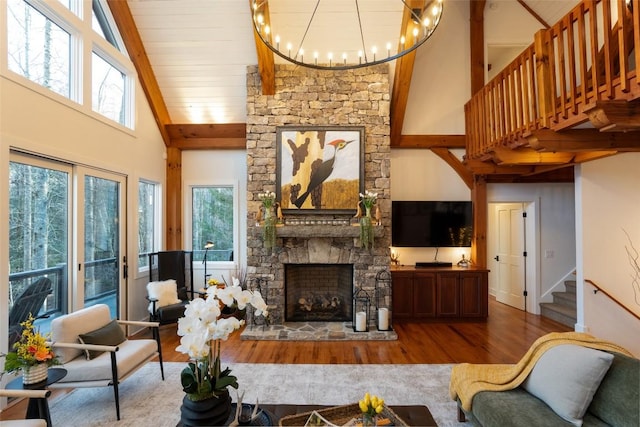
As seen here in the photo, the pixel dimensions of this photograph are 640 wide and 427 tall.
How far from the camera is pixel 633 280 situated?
14.1 ft

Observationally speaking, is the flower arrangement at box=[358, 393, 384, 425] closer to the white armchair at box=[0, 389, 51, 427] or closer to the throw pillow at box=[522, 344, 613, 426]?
the throw pillow at box=[522, 344, 613, 426]

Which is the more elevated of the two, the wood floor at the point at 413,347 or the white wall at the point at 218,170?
the white wall at the point at 218,170

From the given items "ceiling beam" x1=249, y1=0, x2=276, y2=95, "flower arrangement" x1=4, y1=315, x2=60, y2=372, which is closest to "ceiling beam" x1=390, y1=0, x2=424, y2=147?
"ceiling beam" x1=249, y1=0, x2=276, y2=95

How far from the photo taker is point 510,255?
6.30m

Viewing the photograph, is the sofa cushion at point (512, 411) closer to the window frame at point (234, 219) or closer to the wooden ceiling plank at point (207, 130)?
the window frame at point (234, 219)

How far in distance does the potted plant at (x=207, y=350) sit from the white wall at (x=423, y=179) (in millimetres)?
4545

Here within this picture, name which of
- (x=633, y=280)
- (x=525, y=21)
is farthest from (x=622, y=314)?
(x=525, y=21)

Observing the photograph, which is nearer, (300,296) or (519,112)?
(519,112)

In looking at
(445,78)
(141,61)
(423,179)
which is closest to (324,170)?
(423,179)

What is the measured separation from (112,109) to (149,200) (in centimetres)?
163

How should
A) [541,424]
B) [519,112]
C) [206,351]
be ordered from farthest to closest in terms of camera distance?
[519,112], [541,424], [206,351]

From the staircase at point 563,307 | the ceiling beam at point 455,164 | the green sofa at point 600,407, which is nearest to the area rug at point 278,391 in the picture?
the green sofa at point 600,407

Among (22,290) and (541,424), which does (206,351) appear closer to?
(541,424)

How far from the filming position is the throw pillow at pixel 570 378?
1853 millimetres
